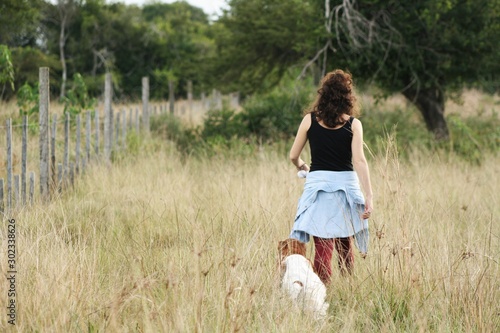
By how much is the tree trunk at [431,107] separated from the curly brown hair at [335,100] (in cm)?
1021

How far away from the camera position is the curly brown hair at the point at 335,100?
15.5 feet

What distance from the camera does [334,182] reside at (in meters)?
4.75

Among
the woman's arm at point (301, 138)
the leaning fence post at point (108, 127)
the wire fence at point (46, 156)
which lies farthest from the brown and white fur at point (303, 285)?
the leaning fence post at point (108, 127)

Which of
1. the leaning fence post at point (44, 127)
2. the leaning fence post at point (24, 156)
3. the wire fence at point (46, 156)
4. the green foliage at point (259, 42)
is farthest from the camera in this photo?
the green foliage at point (259, 42)

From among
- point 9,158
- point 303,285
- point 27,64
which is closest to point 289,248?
point 303,285

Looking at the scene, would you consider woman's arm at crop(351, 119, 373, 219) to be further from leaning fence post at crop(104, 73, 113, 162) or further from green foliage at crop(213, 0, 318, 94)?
green foliage at crop(213, 0, 318, 94)

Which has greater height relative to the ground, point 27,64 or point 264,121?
point 27,64

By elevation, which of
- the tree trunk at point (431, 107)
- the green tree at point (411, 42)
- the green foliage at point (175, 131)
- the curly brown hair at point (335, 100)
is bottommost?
the green foliage at point (175, 131)

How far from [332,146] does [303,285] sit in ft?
3.57

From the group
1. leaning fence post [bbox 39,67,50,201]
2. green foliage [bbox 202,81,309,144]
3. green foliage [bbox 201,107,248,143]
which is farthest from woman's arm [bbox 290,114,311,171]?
green foliage [bbox 201,107,248,143]

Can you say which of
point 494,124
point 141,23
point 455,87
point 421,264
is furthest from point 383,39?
point 141,23

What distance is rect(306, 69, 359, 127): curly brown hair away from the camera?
15.5ft

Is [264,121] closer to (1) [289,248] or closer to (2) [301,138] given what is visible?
(2) [301,138]

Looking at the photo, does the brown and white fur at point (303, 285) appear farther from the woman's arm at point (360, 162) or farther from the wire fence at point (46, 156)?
the wire fence at point (46, 156)
